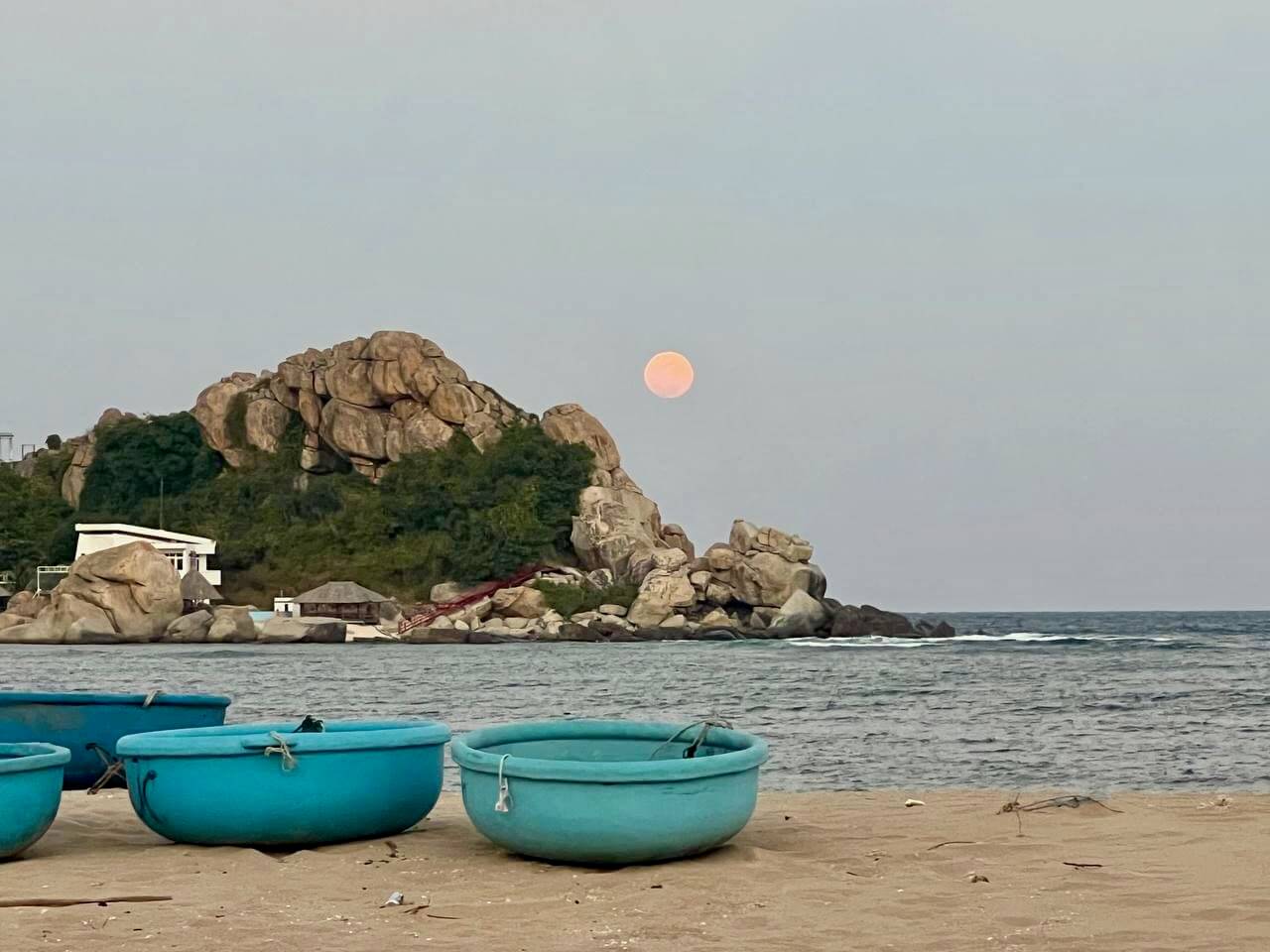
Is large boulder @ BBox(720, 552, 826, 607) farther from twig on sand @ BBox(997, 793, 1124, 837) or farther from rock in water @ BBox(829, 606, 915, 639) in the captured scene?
twig on sand @ BBox(997, 793, 1124, 837)

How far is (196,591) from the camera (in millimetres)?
71250

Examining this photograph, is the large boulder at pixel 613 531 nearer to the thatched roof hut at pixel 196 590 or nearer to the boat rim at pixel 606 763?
the thatched roof hut at pixel 196 590

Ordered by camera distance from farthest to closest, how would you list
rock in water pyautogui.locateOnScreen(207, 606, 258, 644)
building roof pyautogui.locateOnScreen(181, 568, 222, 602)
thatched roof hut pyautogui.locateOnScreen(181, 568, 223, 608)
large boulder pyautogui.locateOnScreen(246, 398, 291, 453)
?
large boulder pyautogui.locateOnScreen(246, 398, 291, 453), building roof pyautogui.locateOnScreen(181, 568, 222, 602), thatched roof hut pyautogui.locateOnScreen(181, 568, 223, 608), rock in water pyautogui.locateOnScreen(207, 606, 258, 644)

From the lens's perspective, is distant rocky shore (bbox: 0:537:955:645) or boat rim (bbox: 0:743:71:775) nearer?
boat rim (bbox: 0:743:71:775)

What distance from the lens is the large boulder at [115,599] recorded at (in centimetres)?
6281

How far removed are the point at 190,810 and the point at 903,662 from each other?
A: 3560 centimetres

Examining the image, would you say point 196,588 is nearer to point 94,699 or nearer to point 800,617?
point 800,617

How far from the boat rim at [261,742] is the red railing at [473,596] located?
59540mm

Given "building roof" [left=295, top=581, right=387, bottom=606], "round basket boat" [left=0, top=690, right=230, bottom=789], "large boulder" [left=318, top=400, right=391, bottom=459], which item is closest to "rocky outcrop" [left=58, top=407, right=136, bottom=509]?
"large boulder" [left=318, top=400, right=391, bottom=459]

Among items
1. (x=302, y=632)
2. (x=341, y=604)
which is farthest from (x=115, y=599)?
(x=341, y=604)

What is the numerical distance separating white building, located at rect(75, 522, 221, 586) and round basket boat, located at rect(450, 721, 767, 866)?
68.8 m

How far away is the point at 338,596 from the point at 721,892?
63797mm

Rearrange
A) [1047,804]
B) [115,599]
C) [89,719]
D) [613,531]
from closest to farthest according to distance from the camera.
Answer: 1. [1047,804]
2. [89,719]
3. [115,599]
4. [613,531]

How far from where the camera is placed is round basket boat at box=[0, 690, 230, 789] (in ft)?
31.6
